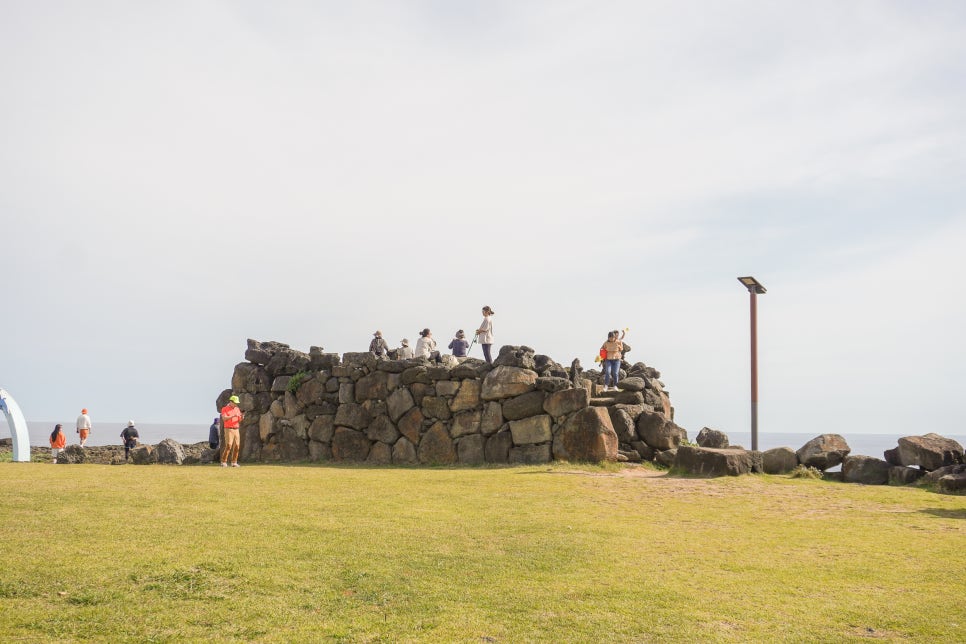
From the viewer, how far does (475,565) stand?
960 cm

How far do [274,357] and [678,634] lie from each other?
2219cm

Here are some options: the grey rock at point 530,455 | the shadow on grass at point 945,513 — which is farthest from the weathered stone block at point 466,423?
the shadow on grass at point 945,513

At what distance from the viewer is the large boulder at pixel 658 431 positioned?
21.9 meters

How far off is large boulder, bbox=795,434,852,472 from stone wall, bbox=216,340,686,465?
3306 millimetres

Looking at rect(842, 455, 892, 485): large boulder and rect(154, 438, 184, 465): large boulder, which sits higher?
rect(842, 455, 892, 485): large boulder

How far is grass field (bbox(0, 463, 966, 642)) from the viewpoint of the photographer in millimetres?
7332

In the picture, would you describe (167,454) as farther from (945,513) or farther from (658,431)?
(945,513)

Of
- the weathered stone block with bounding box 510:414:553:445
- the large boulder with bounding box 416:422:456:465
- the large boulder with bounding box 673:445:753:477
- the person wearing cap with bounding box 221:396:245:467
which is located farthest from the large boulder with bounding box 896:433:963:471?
the person wearing cap with bounding box 221:396:245:467

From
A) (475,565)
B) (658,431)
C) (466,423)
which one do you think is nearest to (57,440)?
(466,423)

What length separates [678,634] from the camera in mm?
7188

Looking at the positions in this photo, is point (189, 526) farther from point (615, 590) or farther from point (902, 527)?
point (902, 527)

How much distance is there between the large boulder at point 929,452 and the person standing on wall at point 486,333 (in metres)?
11.6

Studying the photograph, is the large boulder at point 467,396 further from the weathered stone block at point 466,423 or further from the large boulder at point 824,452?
the large boulder at point 824,452

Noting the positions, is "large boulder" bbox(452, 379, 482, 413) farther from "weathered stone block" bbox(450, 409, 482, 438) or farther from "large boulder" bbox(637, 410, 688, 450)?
"large boulder" bbox(637, 410, 688, 450)
